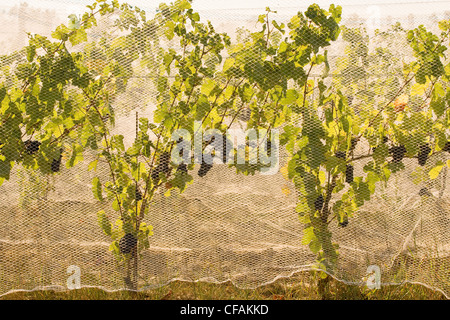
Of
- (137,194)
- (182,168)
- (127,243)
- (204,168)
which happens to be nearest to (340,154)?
(204,168)

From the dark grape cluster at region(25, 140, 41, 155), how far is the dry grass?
0.76 metres

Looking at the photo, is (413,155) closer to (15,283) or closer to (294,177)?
(294,177)

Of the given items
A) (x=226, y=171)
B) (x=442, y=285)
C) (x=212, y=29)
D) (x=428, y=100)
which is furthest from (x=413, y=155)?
(x=212, y=29)

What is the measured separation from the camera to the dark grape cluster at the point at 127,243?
2457 millimetres

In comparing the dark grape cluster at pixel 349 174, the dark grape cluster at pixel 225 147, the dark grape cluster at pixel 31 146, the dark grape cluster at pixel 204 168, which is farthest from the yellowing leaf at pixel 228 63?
the dark grape cluster at pixel 31 146

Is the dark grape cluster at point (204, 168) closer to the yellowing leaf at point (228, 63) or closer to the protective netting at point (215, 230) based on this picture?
the protective netting at point (215, 230)

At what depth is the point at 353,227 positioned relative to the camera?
2510 mm

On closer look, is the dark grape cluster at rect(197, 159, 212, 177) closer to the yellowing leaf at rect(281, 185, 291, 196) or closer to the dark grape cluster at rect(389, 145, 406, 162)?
the yellowing leaf at rect(281, 185, 291, 196)

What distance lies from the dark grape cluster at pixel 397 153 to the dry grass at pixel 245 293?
2.21ft

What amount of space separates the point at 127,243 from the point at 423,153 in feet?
5.13

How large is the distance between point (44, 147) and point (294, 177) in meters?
1.25

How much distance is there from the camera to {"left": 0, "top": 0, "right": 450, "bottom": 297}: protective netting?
248 cm

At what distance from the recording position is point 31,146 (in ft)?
8.01

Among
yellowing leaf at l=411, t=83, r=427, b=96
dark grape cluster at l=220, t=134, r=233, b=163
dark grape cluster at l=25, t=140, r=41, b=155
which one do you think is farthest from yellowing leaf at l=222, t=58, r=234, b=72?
dark grape cluster at l=25, t=140, r=41, b=155
